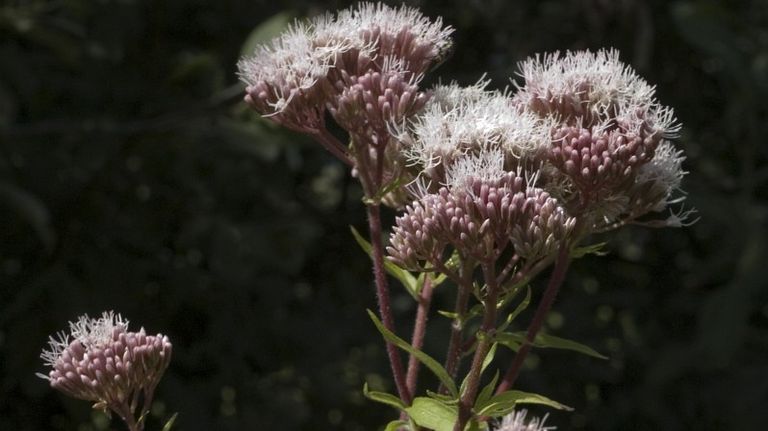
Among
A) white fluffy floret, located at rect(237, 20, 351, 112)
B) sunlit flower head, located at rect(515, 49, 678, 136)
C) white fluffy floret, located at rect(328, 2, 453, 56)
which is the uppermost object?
white fluffy floret, located at rect(328, 2, 453, 56)

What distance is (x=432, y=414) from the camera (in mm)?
1183

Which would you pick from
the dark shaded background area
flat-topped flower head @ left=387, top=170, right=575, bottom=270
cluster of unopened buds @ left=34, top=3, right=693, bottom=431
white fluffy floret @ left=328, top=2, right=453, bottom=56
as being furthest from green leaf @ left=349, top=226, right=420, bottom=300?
the dark shaded background area

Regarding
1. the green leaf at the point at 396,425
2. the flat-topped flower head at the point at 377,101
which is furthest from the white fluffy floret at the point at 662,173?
the green leaf at the point at 396,425

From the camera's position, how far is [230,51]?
3.41 meters

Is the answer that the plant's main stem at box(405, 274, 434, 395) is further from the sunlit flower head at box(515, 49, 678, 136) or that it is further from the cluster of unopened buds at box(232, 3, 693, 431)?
the sunlit flower head at box(515, 49, 678, 136)

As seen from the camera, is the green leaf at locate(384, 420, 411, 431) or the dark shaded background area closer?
the green leaf at locate(384, 420, 411, 431)

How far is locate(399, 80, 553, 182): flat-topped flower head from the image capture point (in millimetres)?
1220

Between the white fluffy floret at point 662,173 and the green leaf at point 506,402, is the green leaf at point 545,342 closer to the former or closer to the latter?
the green leaf at point 506,402

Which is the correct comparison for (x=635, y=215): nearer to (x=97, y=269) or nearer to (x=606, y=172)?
(x=606, y=172)

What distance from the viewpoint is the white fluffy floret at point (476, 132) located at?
4.00 feet

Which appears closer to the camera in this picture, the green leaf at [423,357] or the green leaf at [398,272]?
the green leaf at [423,357]

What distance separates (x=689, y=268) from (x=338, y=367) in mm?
1149

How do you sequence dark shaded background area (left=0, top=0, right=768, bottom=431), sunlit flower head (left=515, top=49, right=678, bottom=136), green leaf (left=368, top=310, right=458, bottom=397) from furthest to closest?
dark shaded background area (left=0, top=0, right=768, bottom=431)
sunlit flower head (left=515, top=49, right=678, bottom=136)
green leaf (left=368, top=310, right=458, bottom=397)

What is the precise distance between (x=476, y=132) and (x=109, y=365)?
0.43 meters
